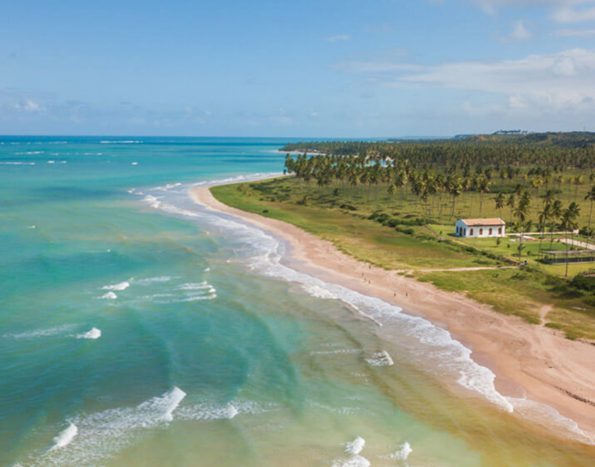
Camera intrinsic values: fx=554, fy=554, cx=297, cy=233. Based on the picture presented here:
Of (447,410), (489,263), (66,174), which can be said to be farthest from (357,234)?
(66,174)

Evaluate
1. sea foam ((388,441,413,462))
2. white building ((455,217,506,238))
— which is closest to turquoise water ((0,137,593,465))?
sea foam ((388,441,413,462))

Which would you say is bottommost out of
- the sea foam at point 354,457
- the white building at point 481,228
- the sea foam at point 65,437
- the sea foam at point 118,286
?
the sea foam at point 65,437

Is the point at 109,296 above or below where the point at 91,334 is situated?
above

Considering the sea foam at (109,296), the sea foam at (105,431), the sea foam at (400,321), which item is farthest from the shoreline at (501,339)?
the sea foam at (109,296)

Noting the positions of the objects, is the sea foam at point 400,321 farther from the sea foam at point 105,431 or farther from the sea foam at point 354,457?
the sea foam at point 105,431

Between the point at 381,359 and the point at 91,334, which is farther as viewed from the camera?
the point at 91,334

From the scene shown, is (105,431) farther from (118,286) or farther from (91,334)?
(118,286)

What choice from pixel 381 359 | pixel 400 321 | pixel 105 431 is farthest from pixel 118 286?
pixel 381 359
